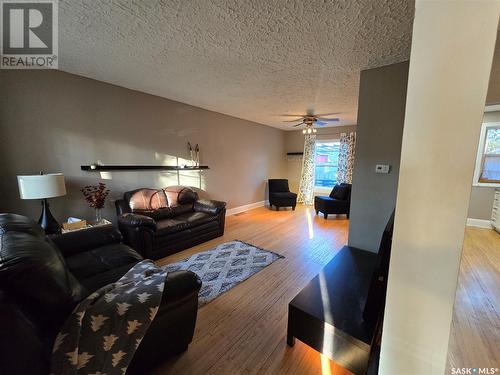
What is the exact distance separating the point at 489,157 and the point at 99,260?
6.60 metres

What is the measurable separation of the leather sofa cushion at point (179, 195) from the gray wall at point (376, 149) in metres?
2.62

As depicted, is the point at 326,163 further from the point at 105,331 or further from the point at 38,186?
the point at 105,331

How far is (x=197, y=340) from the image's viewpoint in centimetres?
159

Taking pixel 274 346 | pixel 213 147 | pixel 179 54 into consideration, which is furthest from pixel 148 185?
pixel 274 346

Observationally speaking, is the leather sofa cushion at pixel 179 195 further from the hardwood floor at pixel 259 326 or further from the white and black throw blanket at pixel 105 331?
the white and black throw blanket at pixel 105 331

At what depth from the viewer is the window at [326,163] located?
6237 millimetres

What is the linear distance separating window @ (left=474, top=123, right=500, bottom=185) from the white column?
5191mm

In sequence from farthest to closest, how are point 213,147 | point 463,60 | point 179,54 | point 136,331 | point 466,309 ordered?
point 213,147 < point 179,54 < point 466,309 < point 136,331 < point 463,60

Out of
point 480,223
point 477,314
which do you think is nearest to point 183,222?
point 477,314

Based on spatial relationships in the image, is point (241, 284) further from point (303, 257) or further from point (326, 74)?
point (326, 74)

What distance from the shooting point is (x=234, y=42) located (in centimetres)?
183

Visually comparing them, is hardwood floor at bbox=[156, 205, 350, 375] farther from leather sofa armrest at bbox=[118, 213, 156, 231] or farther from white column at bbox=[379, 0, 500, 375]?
white column at bbox=[379, 0, 500, 375]

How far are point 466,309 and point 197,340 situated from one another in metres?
2.43

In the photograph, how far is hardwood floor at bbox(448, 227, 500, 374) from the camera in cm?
146
